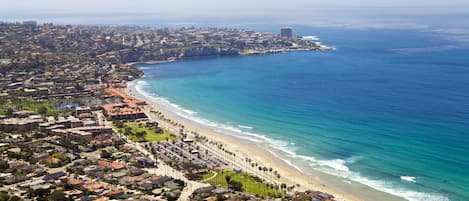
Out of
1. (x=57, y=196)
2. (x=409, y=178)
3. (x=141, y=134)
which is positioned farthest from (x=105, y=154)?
(x=409, y=178)

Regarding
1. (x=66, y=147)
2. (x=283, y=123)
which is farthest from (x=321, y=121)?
(x=66, y=147)

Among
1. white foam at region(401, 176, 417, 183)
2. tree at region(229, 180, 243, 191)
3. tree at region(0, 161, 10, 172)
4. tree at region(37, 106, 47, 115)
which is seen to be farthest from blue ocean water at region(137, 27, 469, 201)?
tree at region(0, 161, 10, 172)

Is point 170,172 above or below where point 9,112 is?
below

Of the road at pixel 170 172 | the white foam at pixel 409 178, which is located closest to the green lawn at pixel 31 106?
the road at pixel 170 172

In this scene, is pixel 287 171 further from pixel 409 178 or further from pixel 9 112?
pixel 9 112

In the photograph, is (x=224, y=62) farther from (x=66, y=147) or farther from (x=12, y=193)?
(x=12, y=193)

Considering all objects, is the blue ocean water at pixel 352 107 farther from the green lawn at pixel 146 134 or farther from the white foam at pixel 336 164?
the green lawn at pixel 146 134

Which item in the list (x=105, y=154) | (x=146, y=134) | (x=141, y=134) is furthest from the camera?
(x=146, y=134)

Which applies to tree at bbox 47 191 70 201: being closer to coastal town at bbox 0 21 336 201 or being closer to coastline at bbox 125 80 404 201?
coastal town at bbox 0 21 336 201

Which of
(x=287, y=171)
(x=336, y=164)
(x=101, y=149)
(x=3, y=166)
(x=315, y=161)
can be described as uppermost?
(x=3, y=166)
